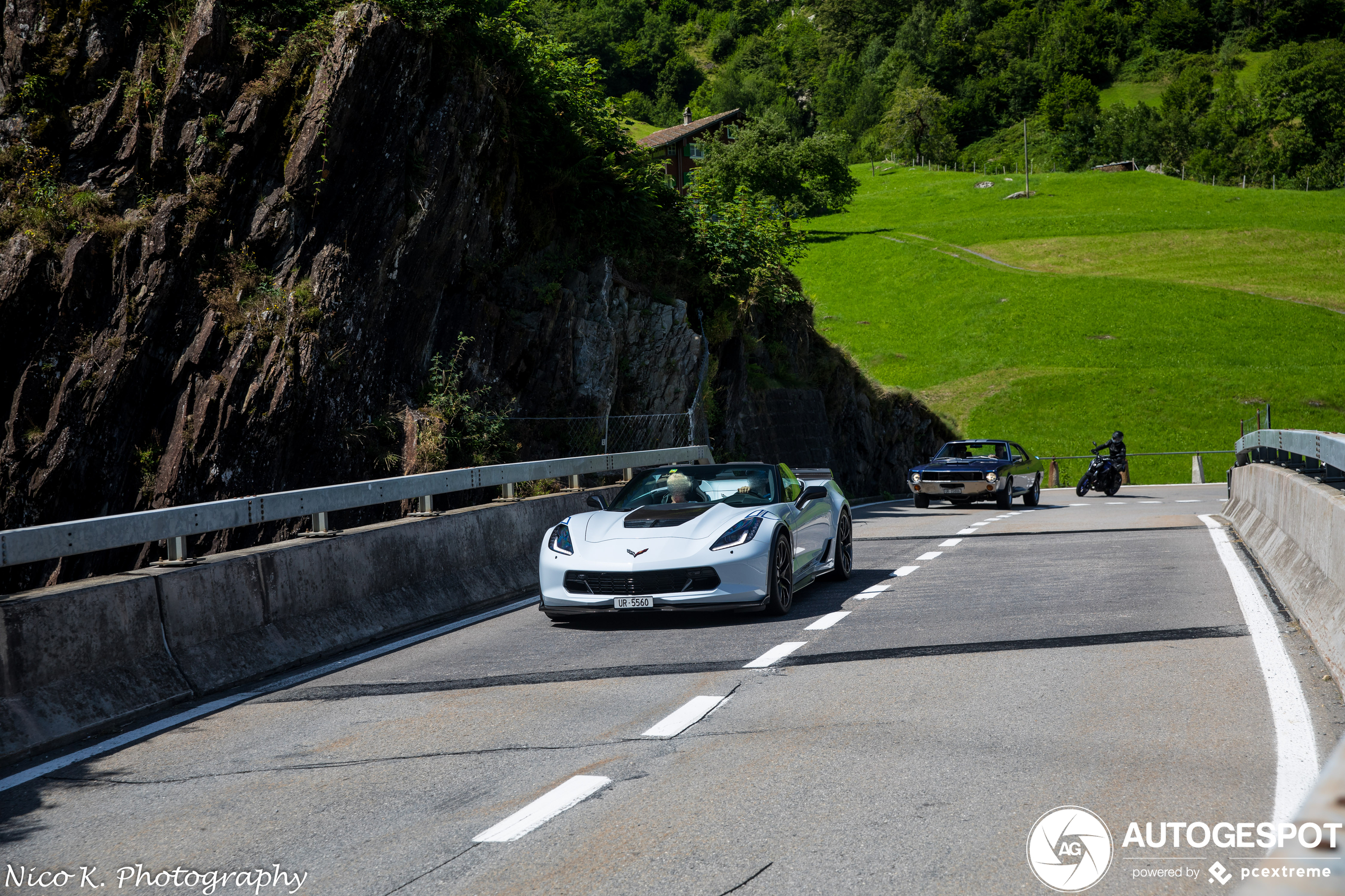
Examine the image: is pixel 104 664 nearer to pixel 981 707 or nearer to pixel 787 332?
pixel 981 707

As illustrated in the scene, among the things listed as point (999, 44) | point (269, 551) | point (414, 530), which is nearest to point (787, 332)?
point (414, 530)

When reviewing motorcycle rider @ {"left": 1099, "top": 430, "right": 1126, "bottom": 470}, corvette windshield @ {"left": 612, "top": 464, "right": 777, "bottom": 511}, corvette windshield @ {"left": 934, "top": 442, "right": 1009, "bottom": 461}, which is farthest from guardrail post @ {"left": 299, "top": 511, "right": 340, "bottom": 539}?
motorcycle rider @ {"left": 1099, "top": 430, "right": 1126, "bottom": 470}

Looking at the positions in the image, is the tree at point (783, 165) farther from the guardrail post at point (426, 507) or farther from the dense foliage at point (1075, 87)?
the guardrail post at point (426, 507)

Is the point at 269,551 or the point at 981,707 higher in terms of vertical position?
the point at 269,551

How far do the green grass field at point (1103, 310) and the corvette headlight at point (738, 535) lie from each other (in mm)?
40979

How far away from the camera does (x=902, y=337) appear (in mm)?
75000

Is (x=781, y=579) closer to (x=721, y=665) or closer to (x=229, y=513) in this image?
(x=721, y=665)

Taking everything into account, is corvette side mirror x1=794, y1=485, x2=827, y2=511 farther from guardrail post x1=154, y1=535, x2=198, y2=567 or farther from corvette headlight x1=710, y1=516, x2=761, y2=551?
guardrail post x1=154, y1=535, x2=198, y2=567

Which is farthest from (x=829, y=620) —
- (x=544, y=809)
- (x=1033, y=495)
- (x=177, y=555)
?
(x=1033, y=495)

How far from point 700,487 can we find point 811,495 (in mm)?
1028

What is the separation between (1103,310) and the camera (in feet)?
249

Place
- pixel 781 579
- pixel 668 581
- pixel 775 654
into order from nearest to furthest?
pixel 775 654
pixel 668 581
pixel 781 579

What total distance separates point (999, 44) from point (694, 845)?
19524 cm

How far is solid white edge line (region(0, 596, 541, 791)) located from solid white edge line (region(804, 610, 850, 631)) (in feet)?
9.55
